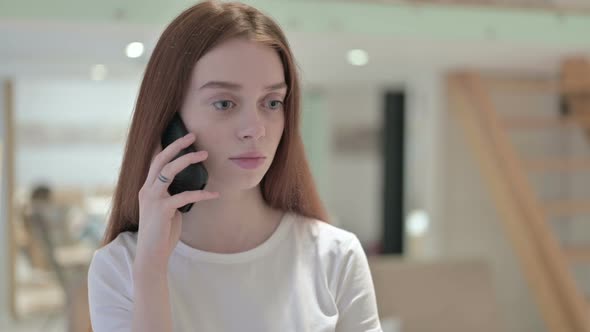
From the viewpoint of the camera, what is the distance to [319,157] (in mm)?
6055

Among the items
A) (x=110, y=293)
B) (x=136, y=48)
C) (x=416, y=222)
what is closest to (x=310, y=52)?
(x=136, y=48)

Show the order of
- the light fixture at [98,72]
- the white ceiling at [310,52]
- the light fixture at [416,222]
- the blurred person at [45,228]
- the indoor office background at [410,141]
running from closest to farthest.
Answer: the white ceiling at [310,52]
the indoor office background at [410,141]
the light fixture at [98,72]
the blurred person at [45,228]
the light fixture at [416,222]

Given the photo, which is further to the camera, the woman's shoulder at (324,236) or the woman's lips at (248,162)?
the woman's shoulder at (324,236)

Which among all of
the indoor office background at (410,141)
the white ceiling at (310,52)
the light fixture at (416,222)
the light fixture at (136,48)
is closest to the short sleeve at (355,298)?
the indoor office background at (410,141)

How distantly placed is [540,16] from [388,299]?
1457 millimetres

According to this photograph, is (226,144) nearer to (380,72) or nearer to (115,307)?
(115,307)

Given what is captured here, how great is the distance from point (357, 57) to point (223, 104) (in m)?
2.62

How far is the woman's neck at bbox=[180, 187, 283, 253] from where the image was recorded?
1289 mm

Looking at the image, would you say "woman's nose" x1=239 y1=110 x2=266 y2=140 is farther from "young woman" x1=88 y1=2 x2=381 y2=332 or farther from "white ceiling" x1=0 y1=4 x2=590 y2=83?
"white ceiling" x1=0 y1=4 x2=590 y2=83

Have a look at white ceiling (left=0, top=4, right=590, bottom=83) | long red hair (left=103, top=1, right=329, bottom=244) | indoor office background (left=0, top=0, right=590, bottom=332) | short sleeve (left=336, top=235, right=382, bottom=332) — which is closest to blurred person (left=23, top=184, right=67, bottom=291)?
indoor office background (left=0, top=0, right=590, bottom=332)

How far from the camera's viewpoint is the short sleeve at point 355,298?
1260mm

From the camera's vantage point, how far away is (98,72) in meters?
4.56

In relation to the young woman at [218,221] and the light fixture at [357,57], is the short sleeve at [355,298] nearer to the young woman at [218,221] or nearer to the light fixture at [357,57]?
the young woman at [218,221]

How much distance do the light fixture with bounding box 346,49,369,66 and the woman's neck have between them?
2.27m
